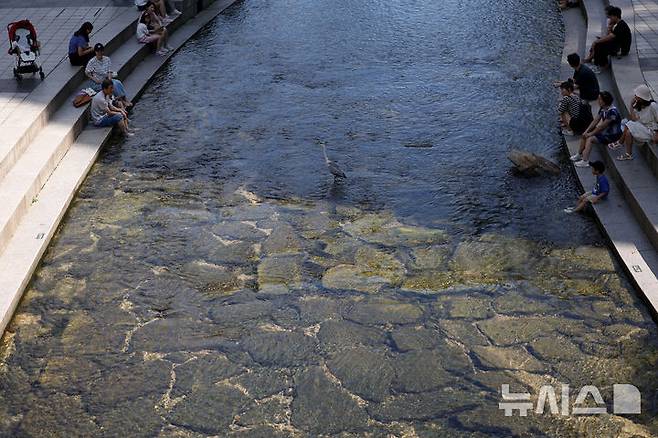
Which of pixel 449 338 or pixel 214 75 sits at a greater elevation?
pixel 449 338

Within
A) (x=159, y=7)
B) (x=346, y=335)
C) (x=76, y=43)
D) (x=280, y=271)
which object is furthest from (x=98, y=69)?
(x=346, y=335)

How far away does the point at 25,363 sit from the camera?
1085cm

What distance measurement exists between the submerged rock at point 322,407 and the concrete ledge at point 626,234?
4.07 m

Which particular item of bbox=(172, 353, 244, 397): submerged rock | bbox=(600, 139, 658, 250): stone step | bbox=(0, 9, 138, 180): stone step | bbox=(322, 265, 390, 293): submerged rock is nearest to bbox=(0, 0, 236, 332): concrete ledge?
bbox=(0, 9, 138, 180): stone step

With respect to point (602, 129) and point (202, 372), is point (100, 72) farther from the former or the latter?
point (602, 129)

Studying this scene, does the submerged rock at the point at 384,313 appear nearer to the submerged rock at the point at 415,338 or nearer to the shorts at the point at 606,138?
the submerged rock at the point at 415,338

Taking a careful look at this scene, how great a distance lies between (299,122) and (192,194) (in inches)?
142

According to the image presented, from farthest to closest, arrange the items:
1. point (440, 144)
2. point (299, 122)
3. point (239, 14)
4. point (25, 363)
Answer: point (239, 14)
point (299, 122)
point (440, 144)
point (25, 363)

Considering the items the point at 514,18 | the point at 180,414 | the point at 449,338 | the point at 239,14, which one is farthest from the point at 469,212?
the point at 239,14

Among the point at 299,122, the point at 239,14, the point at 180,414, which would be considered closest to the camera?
the point at 180,414

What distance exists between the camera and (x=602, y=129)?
15.1 metres

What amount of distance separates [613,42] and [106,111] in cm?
1006

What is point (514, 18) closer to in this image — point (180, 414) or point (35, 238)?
point (35, 238)

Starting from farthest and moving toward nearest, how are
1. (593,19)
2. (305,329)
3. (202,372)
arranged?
(593,19), (305,329), (202,372)
